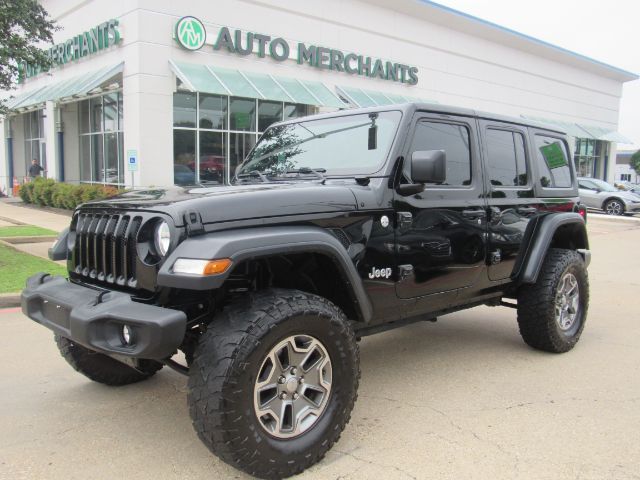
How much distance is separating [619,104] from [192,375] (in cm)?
4317

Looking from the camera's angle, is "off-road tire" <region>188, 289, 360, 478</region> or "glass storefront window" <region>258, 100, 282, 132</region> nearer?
"off-road tire" <region>188, 289, 360, 478</region>

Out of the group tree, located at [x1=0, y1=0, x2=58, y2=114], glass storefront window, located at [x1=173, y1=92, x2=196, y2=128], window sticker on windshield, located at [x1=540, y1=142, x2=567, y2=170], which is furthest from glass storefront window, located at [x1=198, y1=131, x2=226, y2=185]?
window sticker on windshield, located at [x1=540, y1=142, x2=567, y2=170]

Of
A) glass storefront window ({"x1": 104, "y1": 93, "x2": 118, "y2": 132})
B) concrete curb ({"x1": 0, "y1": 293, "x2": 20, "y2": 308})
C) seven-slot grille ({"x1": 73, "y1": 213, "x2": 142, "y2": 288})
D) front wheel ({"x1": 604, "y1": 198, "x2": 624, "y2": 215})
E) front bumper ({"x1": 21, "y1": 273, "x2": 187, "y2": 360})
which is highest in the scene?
glass storefront window ({"x1": 104, "y1": 93, "x2": 118, "y2": 132})

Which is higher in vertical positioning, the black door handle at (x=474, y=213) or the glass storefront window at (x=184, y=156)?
the glass storefront window at (x=184, y=156)

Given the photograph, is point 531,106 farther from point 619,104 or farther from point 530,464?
point 530,464

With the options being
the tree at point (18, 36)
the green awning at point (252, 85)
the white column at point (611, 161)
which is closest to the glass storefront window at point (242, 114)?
the green awning at point (252, 85)

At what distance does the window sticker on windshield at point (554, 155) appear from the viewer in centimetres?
514

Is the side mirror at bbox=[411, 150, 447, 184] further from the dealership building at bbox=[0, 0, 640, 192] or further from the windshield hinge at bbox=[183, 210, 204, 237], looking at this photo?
the dealership building at bbox=[0, 0, 640, 192]

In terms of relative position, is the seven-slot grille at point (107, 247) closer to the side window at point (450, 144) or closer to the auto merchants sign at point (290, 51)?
the side window at point (450, 144)

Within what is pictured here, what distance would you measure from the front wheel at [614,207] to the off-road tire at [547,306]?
65.8 ft

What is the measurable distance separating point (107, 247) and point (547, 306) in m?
3.50

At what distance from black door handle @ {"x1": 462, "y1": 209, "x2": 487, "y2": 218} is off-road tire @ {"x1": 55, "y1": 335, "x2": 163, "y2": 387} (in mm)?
2352

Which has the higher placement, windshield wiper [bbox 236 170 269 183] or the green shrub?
windshield wiper [bbox 236 170 269 183]

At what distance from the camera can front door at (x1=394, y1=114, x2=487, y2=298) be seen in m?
3.63
